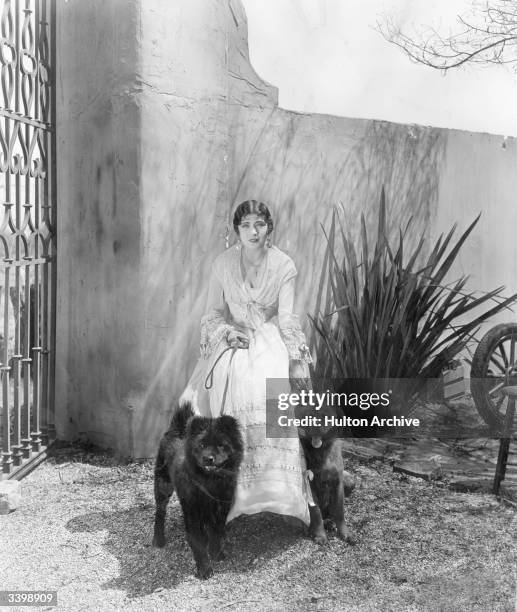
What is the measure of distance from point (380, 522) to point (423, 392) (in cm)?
60

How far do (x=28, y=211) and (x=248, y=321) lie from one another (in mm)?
1473

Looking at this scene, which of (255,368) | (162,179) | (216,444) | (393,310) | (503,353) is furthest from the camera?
(503,353)

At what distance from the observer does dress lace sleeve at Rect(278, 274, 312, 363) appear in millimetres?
2930

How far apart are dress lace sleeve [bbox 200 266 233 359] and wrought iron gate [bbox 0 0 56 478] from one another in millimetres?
1144

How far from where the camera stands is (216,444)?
2.75 meters

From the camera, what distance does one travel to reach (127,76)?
343 cm

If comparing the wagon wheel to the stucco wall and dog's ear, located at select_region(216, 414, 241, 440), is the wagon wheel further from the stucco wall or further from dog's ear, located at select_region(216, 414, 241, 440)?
dog's ear, located at select_region(216, 414, 241, 440)

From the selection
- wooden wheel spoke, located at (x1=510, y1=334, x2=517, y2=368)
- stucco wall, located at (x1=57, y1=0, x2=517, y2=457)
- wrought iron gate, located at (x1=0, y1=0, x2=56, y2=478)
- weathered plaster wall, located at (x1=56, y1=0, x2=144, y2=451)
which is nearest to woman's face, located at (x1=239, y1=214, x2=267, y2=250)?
stucco wall, located at (x1=57, y1=0, x2=517, y2=457)

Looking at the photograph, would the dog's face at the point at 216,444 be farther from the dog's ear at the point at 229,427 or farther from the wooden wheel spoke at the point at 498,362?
the wooden wheel spoke at the point at 498,362

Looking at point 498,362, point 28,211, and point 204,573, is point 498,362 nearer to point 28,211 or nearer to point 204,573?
point 204,573

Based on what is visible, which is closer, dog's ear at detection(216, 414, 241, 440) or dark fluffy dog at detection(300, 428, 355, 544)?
dog's ear at detection(216, 414, 241, 440)

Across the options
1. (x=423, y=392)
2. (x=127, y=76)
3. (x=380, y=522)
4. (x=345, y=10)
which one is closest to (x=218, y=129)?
(x=127, y=76)

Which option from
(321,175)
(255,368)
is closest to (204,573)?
(255,368)

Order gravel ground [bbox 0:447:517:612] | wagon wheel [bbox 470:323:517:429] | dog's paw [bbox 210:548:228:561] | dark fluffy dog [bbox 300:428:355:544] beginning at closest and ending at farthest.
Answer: gravel ground [bbox 0:447:517:612] < dog's paw [bbox 210:548:228:561] < dark fluffy dog [bbox 300:428:355:544] < wagon wheel [bbox 470:323:517:429]
